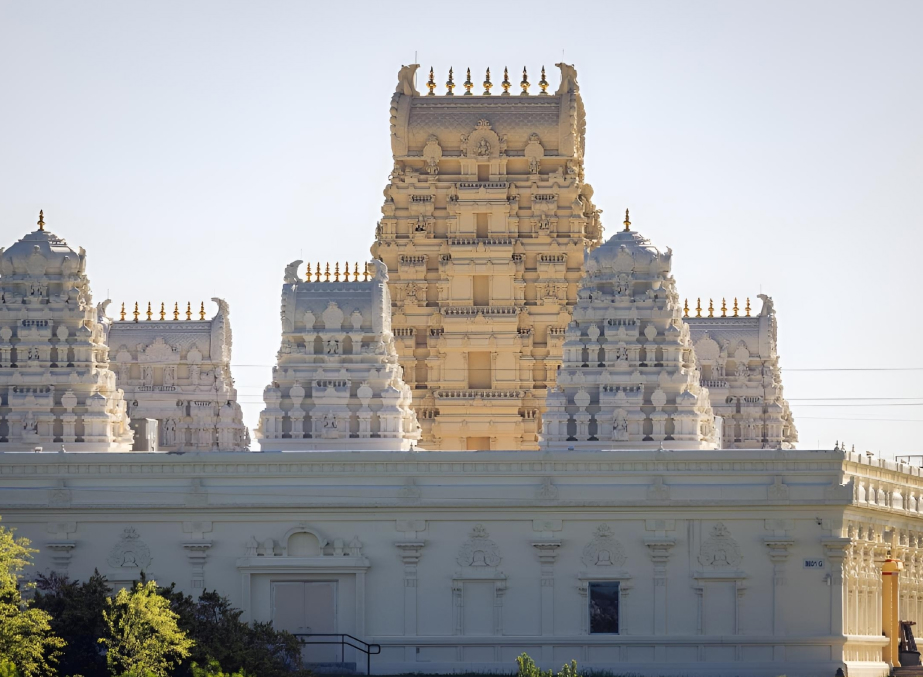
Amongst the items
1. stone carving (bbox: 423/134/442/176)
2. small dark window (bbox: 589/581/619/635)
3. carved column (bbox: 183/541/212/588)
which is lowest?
small dark window (bbox: 589/581/619/635)

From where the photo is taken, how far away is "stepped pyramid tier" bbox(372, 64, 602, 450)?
362 ft

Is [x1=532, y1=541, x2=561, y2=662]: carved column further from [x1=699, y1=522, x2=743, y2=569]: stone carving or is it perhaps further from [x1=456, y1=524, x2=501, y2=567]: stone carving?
[x1=699, y1=522, x2=743, y2=569]: stone carving

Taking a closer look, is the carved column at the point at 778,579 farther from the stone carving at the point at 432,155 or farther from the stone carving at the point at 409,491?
the stone carving at the point at 432,155

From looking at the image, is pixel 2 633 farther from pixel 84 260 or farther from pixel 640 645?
pixel 84 260

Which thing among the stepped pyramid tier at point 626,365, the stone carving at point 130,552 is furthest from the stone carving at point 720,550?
the stone carving at point 130,552

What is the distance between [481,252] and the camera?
364 feet

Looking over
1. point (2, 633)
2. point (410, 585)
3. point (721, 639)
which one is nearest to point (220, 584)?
point (410, 585)

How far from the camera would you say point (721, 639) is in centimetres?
7988

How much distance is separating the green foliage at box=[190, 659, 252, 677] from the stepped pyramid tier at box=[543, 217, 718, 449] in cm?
2416

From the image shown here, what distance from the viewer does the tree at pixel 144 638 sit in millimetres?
70312

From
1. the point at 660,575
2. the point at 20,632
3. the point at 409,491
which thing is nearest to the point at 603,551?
the point at 660,575

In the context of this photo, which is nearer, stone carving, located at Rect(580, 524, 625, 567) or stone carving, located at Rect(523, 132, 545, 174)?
stone carving, located at Rect(580, 524, 625, 567)

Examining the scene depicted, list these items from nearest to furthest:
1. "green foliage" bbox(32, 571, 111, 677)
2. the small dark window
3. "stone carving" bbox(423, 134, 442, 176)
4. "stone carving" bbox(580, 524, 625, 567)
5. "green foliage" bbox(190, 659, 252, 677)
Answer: "green foliage" bbox(190, 659, 252, 677)
"green foliage" bbox(32, 571, 111, 677)
the small dark window
"stone carving" bbox(580, 524, 625, 567)
"stone carving" bbox(423, 134, 442, 176)

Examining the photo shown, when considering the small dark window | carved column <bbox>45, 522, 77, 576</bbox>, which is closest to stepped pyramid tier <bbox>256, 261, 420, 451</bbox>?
carved column <bbox>45, 522, 77, 576</bbox>
